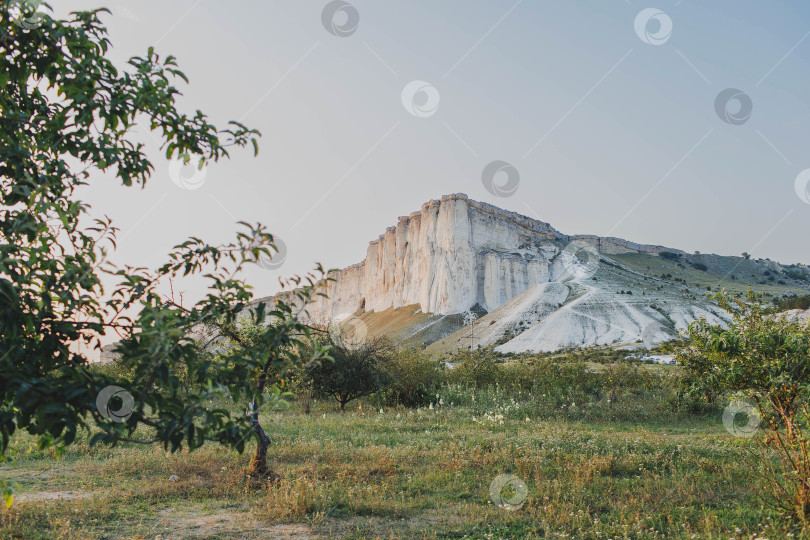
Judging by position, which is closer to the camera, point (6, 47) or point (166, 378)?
point (166, 378)

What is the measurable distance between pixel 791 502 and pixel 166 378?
24.7 ft

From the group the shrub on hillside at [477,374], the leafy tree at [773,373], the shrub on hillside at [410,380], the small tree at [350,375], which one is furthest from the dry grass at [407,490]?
the shrub on hillside at [477,374]

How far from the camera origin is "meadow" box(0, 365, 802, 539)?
6.51 metres

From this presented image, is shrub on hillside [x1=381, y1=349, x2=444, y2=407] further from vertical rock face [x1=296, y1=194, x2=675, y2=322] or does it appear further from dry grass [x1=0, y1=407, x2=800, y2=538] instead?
vertical rock face [x1=296, y1=194, x2=675, y2=322]

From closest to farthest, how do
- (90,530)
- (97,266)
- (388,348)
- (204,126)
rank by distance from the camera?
(97,266)
(204,126)
(90,530)
(388,348)

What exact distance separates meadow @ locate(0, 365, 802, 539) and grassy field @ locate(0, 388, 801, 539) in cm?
3

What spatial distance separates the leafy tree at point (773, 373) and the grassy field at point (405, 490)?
0.52m

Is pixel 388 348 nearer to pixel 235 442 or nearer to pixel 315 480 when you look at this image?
pixel 315 480

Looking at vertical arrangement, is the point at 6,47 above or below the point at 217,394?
above

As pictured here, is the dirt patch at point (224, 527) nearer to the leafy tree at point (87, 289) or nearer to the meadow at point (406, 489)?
the meadow at point (406, 489)

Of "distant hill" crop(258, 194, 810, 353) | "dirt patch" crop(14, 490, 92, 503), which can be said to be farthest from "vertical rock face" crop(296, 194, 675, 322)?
"dirt patch" crop(14, 490, 92, 503)

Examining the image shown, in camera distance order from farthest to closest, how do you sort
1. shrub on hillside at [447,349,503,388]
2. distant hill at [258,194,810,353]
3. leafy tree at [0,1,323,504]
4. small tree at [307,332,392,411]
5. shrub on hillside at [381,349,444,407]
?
distant hill at [258,194,810,353] < shrub on hillside at [447,349,503,388] < shrub on hillside at [381,349,444,407] < small tree at [307,332,392,411] < leafy tree at [0,1,323,504]

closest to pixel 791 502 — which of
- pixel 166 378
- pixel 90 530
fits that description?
pixel 166 378

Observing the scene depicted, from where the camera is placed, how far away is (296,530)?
6672 millimetres
